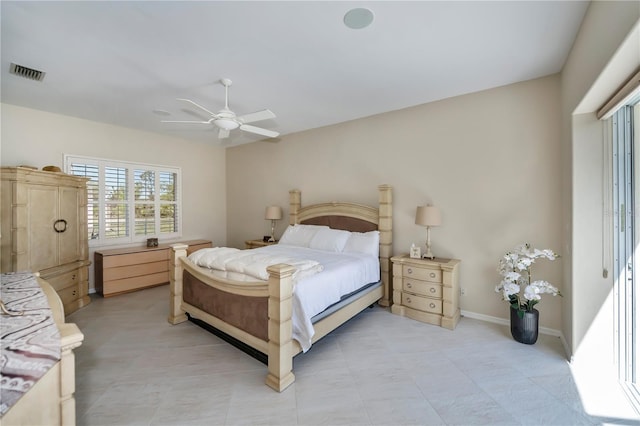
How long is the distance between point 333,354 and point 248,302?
964 millimetres

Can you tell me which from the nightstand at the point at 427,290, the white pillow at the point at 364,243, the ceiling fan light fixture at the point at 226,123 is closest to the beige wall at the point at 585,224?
the nightstand at the point at 427,290

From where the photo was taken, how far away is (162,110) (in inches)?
151

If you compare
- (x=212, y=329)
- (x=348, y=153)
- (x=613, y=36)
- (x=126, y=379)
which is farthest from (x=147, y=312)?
(x=613, y=36)

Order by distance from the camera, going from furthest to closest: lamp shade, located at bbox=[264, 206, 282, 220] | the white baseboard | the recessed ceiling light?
lamp shade, located at bbox=[264, 206, 282, 220], the white baseboard, the recessed ceiling light

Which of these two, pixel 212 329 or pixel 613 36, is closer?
pixel 613 36

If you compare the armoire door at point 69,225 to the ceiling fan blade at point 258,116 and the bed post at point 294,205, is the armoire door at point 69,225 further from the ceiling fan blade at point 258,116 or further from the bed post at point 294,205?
the bed post at point 294,205

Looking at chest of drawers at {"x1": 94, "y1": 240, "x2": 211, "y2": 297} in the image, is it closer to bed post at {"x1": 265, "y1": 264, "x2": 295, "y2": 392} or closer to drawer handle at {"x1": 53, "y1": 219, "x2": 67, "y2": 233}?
drawer handle at {"x1": 53, "y1": 219, "x2": 67, "y2": 233}

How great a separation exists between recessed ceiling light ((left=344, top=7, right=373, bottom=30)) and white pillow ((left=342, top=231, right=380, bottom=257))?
2.46m

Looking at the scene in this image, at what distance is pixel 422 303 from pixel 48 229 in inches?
186

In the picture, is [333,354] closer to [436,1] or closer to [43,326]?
[43,326]

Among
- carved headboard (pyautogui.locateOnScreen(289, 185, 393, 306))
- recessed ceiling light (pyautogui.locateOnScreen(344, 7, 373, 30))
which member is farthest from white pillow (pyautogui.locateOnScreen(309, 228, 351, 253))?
recessed ceiling light (pyautogui.locateOnScreen(344, 7, 373, 30))

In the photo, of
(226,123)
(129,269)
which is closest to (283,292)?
(226,123)

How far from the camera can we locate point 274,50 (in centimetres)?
239

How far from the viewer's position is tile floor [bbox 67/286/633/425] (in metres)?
1.80
